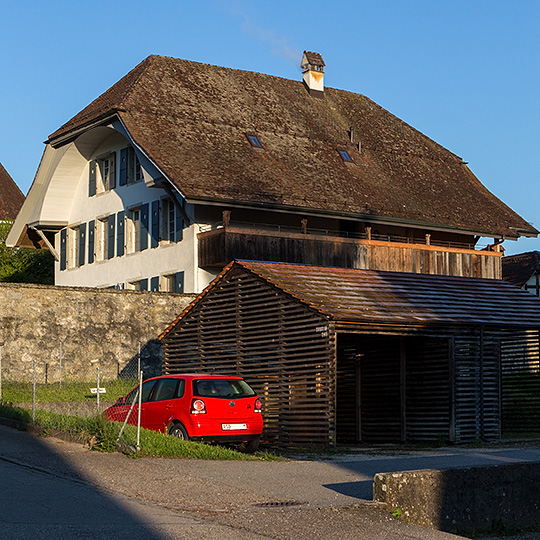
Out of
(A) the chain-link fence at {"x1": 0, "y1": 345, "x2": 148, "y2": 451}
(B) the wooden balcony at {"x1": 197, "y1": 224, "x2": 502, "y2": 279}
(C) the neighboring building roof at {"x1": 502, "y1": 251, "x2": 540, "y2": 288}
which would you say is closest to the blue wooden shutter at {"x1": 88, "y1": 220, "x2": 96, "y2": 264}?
(B) the wooden balcony at {"x1": 197, "y1": 224, "x2": 502, "y2": 279}

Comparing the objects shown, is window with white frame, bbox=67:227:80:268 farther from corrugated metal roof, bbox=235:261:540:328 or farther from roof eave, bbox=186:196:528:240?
corrugated metal roof, bbox=235:261:540:328

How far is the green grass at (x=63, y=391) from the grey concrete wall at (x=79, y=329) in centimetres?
62

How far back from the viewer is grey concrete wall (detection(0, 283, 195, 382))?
1182 inches

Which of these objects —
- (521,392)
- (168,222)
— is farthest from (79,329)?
(521,392)

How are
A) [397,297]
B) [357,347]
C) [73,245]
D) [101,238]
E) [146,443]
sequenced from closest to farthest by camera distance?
[146,443] → [397,297] → [357,347] → [101,238] → [73,245]

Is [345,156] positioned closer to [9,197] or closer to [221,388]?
[221,388]

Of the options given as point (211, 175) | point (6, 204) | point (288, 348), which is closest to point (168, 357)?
point (288, 348)

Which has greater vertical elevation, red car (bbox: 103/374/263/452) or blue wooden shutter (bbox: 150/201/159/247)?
blue wooden shutter (bbox: 150/201/159/247)

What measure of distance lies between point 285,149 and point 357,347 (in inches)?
620

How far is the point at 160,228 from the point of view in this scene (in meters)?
39.1

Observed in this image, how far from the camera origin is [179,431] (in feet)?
62.1

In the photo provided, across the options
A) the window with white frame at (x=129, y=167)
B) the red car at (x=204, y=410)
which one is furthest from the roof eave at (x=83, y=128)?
the red car at (x=204, y=410)

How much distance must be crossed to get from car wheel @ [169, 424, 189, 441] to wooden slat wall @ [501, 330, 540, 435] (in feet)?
35.7

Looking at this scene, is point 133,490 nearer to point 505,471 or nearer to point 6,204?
point 505,471
